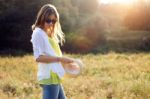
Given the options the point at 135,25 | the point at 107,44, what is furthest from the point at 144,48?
the point at 135,25

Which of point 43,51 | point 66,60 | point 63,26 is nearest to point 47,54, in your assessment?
point 43,51

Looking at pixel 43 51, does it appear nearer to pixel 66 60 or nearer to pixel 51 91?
pixel 66 60

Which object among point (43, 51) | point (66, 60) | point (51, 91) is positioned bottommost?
point (51, 91)

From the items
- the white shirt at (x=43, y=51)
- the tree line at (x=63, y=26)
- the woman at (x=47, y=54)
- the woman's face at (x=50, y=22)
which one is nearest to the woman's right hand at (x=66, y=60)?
the woman at (x=47, y=54)

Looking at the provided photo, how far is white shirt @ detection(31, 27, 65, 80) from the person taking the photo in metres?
4.29

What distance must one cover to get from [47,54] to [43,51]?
6 cm

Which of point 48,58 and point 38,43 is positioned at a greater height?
point 38,43

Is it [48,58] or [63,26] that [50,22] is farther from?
[63,26]

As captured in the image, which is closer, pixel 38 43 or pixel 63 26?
pixel 38 43

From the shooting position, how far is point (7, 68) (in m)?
13.4

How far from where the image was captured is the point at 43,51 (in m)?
4.31

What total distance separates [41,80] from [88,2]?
1412 inches

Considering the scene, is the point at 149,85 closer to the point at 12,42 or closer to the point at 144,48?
the point at 12,42

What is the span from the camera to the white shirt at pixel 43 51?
4.29m
